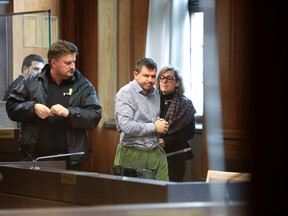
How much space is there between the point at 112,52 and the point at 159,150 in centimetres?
255

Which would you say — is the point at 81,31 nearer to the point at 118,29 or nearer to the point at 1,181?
the point at 118,29

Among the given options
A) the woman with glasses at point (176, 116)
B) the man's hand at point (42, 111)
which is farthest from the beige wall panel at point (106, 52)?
the man's hand at point (42, 111)

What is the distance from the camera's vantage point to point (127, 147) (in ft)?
14.2

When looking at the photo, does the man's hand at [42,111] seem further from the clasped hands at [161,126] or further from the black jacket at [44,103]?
the clasped hands at [161,126]

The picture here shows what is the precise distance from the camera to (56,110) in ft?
12.7

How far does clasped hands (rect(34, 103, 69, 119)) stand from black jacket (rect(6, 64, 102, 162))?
0.13 ft

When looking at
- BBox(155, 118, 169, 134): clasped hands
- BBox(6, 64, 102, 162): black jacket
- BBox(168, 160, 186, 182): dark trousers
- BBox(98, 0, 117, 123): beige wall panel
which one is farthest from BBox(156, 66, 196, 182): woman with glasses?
BBox(98, 0, 117, 123): beige wall panel

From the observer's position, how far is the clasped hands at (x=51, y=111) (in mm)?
3885

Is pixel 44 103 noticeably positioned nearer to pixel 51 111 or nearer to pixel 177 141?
pixel 51 111

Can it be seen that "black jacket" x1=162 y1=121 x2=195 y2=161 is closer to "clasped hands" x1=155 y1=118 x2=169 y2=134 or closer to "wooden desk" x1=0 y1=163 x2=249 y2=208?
"clasped hands" x1=155 y1=118 x2=169 y2=134

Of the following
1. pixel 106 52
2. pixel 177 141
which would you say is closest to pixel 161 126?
pixel 177 141

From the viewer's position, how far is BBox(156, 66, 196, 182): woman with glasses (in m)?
4.82

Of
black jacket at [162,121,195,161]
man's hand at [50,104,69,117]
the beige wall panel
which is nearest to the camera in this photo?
man's hand at [50,104,69,117]

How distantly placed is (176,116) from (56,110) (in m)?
1.26
